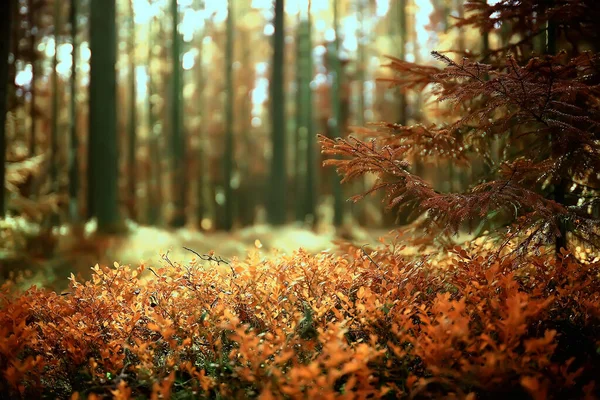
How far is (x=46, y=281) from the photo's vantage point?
23.4ft

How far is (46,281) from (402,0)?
15281mm

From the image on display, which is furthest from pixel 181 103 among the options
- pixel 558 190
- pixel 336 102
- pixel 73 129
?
pixel 558 190

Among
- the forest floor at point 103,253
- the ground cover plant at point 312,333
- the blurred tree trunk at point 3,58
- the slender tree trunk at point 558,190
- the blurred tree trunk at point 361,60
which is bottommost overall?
the forest floor at point 103,253

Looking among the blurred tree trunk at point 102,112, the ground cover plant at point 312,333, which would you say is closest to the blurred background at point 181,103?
the blurred tree trunk at point 102,112

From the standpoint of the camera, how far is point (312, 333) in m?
3.42

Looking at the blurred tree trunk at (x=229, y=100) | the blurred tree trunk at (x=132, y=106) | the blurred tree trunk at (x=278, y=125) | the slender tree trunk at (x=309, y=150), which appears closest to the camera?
the blurred tree trunk at (x=278, y=125)

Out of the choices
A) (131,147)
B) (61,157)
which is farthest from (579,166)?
(61,157)

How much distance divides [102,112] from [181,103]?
277 inches

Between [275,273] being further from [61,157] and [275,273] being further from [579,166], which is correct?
[61,157]

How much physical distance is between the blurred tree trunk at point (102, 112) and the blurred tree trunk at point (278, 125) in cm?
619

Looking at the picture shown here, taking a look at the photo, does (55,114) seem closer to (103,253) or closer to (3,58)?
(3,58)

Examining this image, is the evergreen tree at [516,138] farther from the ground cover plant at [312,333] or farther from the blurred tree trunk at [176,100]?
the blurred tree trunk at [176,100]

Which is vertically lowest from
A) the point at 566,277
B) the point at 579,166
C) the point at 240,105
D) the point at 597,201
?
the point at 566,277

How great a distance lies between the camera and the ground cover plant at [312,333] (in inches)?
107
